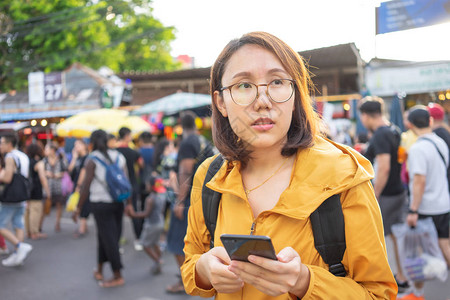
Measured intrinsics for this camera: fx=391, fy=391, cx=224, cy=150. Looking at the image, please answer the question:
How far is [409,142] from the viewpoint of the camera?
5.84 m

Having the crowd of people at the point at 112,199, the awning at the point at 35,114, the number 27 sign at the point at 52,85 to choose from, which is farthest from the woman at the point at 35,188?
the number 27 sign at the point at 52,85

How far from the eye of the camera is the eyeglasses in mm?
1377

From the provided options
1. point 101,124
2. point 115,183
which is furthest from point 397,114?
point 101,124

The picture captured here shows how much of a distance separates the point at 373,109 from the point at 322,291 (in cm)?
373

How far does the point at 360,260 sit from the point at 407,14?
333cm

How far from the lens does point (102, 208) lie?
5.23 m

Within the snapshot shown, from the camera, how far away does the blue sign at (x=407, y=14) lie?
3633 mm

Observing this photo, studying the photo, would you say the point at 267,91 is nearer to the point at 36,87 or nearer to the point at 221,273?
the point at 221,273

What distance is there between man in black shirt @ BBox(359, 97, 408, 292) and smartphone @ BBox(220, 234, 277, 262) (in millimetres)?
3709

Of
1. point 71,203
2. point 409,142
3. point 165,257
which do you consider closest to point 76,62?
point 71,203

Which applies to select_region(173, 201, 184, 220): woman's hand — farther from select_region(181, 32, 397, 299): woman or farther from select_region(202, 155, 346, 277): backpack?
select_region(202, 155, 346, 277): backpack

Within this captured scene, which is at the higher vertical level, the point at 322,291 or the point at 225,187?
the point at 225,187

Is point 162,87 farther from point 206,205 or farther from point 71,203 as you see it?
point 206,205

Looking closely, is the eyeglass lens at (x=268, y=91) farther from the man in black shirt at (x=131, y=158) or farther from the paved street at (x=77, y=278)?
the man in black shirt at (x=131, y=158)
